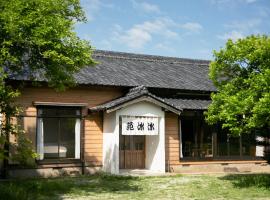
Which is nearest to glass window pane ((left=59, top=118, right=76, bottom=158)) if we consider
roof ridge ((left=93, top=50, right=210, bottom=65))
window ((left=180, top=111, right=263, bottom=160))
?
window ((left=180, top=111, right=263, bottom=160))

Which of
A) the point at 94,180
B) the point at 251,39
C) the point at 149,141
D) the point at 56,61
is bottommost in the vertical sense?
the point at 94,180

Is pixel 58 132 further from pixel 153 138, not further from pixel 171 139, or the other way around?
pixel 171 139

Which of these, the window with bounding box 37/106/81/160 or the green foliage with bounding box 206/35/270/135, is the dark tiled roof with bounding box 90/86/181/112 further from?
the green foliage with bounding box 206/35/270/135

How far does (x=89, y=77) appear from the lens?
18.5m

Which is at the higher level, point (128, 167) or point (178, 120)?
point (178, 120)

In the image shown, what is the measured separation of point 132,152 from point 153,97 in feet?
10.6

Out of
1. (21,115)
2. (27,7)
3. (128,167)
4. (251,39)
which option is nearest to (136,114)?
(128,167)

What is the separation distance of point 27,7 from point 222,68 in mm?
6702

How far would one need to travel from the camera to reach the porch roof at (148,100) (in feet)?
57.0

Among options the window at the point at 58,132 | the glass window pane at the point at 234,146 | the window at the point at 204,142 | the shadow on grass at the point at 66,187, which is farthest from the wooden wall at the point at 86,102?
the glass window pane at the point at 234,146

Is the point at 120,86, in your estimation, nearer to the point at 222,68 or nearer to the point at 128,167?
the point at 128,167

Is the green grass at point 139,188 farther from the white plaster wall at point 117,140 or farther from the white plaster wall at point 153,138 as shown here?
the white plaster wall at point 153,138

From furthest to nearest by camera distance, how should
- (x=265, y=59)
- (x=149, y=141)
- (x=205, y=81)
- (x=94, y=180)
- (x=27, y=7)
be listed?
1. (x=205, y=81)
2. (x=149, y=141)
3. (x=94, y=180)
4. (x=265, y=59)
5. (x=27, y=7)

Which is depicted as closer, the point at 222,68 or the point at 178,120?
the point at 222,68
